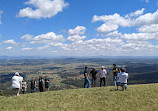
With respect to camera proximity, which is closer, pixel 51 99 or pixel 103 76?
pixel 51 99

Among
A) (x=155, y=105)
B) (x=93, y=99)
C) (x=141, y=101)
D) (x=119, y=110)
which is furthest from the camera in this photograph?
(x=93, y=99)

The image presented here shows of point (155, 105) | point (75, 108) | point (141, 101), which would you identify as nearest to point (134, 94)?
point (141, 101)

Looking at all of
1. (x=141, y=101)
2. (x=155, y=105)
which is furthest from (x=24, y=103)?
(x=155, y=105)

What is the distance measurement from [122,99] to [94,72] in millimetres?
8172

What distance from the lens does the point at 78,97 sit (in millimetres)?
15008

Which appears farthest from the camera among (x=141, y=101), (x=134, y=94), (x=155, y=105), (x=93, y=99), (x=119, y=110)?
(x=134, y=94)

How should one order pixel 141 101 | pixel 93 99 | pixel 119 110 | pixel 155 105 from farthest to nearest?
1. pixel 93 99
2. pixel 141 101
3. pixel 155 105
4. pixel 119 110

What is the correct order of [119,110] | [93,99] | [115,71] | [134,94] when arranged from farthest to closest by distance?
[115,71] < [134,94] < [93,99] < [119,110]

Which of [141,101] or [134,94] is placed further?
[134,94]

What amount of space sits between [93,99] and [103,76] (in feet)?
25.5

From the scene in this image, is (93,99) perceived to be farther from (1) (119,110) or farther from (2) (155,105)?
(2) (155,105)

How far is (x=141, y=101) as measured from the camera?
13352mm

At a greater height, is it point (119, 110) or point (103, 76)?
point (103, 76)

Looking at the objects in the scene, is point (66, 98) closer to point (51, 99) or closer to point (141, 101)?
point (51, 99)
